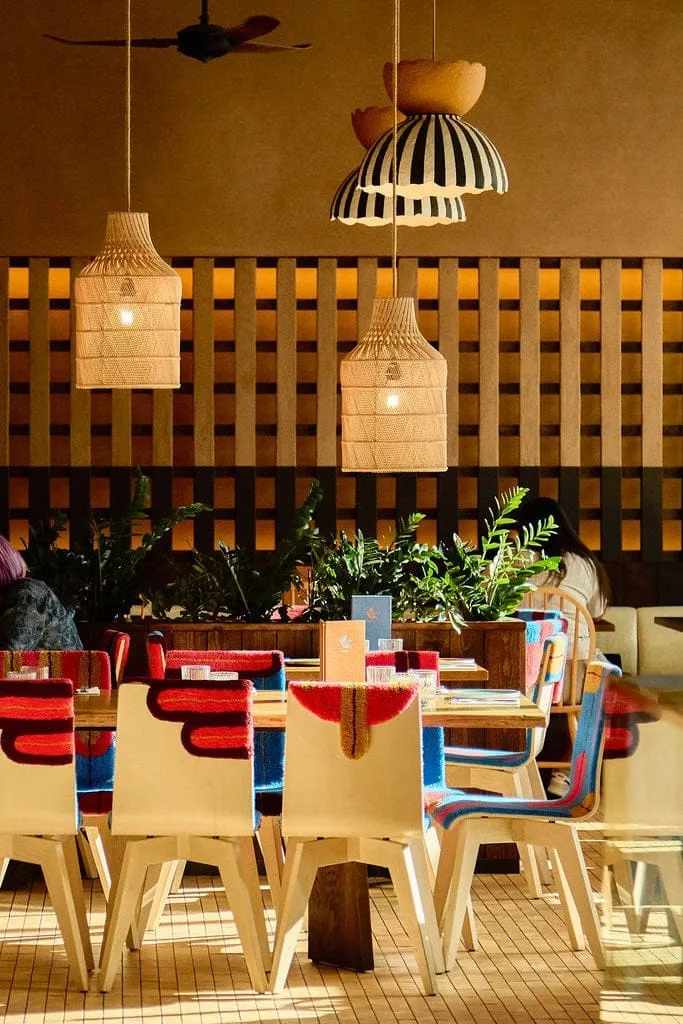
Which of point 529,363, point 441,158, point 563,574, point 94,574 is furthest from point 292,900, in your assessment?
point 529,363

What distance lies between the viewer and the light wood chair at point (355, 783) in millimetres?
4023

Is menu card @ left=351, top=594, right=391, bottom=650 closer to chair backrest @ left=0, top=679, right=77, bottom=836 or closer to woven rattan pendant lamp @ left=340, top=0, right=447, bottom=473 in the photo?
woven rattan pendant lamp @ left=340, top=0, right=447, bottom=473

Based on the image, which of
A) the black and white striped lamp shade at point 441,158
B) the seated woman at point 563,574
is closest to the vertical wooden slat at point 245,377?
the seated woman at point 563,574

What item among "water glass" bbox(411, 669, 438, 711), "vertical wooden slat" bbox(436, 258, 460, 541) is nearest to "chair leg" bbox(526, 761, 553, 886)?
"water glass" bbox(411, 669, 438, 711)

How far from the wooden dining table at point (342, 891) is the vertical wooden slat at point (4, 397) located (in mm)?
4580

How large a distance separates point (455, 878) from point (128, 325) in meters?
1.93

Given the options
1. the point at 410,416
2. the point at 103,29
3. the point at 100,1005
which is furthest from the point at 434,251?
the point at 100,1005

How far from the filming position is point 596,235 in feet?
29.9

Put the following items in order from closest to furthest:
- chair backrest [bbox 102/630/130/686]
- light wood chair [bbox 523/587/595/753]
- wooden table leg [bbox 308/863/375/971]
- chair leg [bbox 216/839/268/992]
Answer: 1. chair leg [bbox 216/839/268/992]
2. wooden table leg [bbox 308/863/375/971]
3. chair backrest [bbox 102/630/130/686]
4. light wood chair [bbox 523/587/595/753]

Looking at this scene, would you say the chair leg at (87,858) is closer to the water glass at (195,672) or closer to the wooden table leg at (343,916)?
the water glass at (195,672)

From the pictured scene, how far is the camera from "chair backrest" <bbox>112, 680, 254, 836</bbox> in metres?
4.06

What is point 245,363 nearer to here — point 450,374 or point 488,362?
point 450,374

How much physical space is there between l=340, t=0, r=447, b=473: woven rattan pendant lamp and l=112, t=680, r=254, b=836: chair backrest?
1182 mm

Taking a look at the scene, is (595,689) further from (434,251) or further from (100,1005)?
(434,251)
